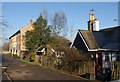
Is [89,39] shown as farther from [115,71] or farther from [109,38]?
[115,71]

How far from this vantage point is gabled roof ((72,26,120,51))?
3028 centimetres

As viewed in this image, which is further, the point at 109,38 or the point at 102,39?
the point at 102,39

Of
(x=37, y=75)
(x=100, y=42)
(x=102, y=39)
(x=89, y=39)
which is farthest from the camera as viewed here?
(x=102, y=39)

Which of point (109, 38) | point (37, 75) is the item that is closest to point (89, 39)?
point (109, 38)

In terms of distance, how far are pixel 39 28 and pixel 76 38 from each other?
23.4 metres

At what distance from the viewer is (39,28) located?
57500mm

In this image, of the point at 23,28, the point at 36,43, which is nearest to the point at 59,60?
the point at 36,43

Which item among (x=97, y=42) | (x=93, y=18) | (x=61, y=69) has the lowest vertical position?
(x=61, y=69)

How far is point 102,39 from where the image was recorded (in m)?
33.6

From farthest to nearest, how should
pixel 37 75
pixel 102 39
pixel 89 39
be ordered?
pixel 102 39, pixel 89 39, pixel 37 75

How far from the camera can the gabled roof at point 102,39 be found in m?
30.3

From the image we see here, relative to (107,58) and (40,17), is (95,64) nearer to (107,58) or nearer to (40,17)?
(107,58)

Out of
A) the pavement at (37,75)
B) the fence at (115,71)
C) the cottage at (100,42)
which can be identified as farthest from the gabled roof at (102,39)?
the fence at (115,71)

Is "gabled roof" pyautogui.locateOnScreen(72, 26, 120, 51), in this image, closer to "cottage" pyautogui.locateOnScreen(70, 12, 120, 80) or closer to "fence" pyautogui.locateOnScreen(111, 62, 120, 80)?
"cottage" pyautogui.locateOnScreen(70, 12, 120, 80)
